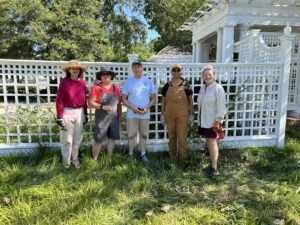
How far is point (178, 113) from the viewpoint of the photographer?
4297mm

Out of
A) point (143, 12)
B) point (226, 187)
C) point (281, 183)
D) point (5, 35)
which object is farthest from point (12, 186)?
point (143, 12)

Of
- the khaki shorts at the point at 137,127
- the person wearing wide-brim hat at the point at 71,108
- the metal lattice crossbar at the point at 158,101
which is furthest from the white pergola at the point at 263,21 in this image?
the person wearing wide-brim hat at the point at 71,108

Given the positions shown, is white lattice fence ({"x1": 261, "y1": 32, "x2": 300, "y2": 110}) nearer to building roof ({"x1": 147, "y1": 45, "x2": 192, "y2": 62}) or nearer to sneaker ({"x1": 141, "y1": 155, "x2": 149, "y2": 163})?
sneaker ({"x1": 141, "y1": 155, "x2": 149, "y2": 163})

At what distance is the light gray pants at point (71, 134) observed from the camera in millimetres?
4078

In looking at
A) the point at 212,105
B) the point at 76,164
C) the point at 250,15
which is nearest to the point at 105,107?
the point at 76,164

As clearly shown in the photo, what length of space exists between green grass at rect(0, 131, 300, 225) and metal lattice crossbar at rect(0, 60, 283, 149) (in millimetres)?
456

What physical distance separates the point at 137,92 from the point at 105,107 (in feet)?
1.78

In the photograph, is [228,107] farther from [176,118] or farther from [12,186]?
[12,186]

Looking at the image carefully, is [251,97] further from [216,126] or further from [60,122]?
[60,122]

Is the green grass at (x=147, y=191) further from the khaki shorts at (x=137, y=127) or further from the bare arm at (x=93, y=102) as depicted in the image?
the bare arm at (x=93, y=102)

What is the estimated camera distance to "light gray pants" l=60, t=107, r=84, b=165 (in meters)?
4.08

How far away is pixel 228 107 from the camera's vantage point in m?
5.16

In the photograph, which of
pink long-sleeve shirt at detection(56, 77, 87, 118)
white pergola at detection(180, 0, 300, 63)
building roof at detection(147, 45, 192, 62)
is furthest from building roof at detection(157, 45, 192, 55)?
pink long-sleeve shirt at detection(56, 77, 87, 118)

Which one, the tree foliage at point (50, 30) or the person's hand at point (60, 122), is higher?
the tree foliage at point (50, 30)
